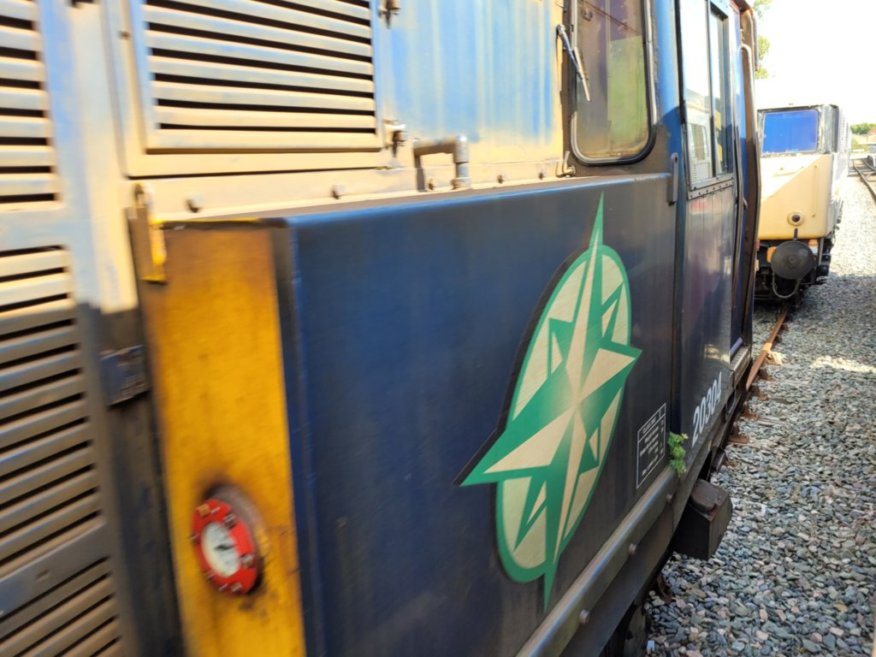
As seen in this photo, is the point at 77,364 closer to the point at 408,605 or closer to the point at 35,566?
the point at 35,566

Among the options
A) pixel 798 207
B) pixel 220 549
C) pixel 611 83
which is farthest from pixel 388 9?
pixel 798 207

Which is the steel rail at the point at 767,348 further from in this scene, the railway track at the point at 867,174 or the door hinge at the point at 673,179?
the railway track at the point at 867,174

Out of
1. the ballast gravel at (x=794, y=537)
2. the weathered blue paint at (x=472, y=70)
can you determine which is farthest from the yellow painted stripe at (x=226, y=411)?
the ballast gravel at (x=794, y=537)

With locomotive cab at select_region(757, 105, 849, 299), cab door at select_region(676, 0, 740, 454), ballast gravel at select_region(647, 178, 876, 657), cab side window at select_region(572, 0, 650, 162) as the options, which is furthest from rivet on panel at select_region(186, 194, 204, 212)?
locomotive cab at select_region(757, 105, 849, 299)

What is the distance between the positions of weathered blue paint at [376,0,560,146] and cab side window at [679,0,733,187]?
0.66 meters

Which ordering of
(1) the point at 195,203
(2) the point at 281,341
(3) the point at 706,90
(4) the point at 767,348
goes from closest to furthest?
(2) the point at 281,341 → (1) the point at 195,203 → (3) the point at 706,90 → (4) the point at 767,348

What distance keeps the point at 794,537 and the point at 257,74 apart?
3893mm

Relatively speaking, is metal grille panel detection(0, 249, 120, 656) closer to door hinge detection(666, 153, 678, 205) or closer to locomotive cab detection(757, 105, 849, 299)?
door hinge detection(666, 153, 678, 205)

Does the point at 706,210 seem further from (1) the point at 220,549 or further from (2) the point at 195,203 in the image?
(1) the point at 220,549

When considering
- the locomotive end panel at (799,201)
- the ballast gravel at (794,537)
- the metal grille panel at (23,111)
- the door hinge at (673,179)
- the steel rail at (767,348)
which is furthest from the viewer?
the locomotive end panel at (799,201)

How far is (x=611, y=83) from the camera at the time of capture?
2561 mm

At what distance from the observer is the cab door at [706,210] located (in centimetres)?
276

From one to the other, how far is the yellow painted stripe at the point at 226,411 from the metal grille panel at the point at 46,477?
127 mm

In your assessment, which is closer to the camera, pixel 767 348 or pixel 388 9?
pixel 388 9
